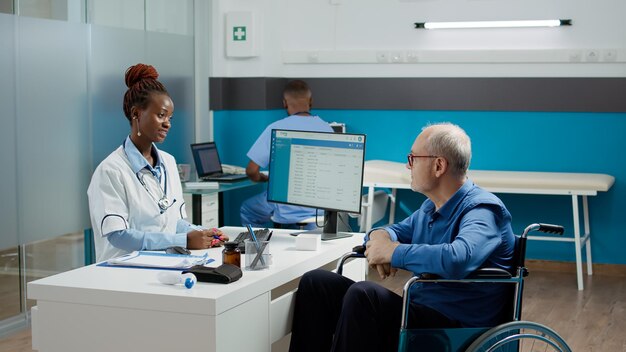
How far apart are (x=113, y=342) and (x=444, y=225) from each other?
1.12 m

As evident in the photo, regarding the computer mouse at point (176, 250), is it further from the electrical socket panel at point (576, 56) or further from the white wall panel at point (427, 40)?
the electrical socket panel at point (576, 56)

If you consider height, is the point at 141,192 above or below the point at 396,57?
below

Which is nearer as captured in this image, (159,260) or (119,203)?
(159,260)

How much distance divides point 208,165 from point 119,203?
269 cm

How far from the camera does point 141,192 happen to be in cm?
320

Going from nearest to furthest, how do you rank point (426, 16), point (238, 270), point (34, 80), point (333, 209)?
point (238, 270)
point (333, 209)
point (34, 80)
point (426, 16)

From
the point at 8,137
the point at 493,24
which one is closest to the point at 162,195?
the point at 8,137

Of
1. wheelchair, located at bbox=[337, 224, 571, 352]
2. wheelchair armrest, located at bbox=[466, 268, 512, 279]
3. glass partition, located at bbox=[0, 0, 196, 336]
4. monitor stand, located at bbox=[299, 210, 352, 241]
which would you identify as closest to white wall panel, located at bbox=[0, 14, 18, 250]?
glass partition, located at bbox=[0, 0, 196, 336]

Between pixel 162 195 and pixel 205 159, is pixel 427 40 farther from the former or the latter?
pixel 162 195

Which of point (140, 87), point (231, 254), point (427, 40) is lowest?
point (231, 254)

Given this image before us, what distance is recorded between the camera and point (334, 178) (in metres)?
3.41

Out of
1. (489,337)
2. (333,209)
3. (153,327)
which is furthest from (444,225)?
(153,327)

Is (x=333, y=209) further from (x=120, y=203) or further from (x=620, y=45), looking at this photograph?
(x=620, y=45)

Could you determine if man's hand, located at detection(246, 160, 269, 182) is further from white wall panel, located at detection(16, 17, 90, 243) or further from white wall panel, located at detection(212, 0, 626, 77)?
white wall panel, located at detection(212, 0, 626, 77)
